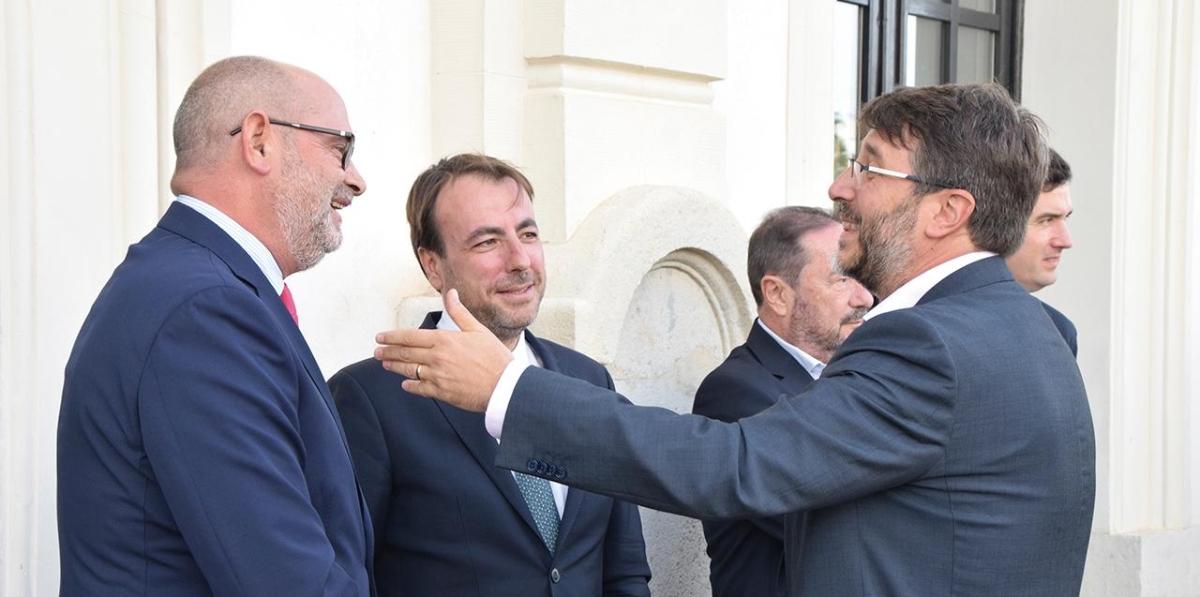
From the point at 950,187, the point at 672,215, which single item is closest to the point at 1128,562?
the point at 672,215

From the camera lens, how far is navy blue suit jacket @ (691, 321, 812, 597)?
12.0 ft

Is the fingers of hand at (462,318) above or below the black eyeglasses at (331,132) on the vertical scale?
below

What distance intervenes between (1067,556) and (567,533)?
1.13 metres

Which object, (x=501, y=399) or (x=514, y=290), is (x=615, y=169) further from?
(x=501, y=399)

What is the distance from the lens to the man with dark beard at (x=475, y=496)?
124 inches

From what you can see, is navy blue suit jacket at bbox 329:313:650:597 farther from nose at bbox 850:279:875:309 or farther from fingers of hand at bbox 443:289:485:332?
nose at bbox 850:279:875:309

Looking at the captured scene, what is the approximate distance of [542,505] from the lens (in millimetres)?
3270

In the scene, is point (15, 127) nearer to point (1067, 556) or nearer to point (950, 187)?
point (950, 187)

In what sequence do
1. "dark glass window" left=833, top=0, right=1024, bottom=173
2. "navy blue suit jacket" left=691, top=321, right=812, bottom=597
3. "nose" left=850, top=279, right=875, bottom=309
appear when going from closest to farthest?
"navy blue suit jacket" left=691, top=321, right=812, bottom=597 → "nose" left=850, top=279, right=875, bottom=309 → "dark glass window" left=833, top=0, right=1024, bottom=173

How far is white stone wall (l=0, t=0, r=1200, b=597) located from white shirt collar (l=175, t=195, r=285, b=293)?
0.82m

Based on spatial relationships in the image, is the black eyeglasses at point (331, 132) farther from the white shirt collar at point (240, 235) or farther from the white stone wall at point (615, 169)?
the white stone wall at point (615, 169)

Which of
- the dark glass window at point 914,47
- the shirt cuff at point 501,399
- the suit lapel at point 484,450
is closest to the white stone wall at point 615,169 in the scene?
the dark glass window at point 914,47

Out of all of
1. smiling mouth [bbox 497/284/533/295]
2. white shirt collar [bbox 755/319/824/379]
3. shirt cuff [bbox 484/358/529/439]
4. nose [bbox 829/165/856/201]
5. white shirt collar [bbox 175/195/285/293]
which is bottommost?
white shirt collar [bbox 755/319/824/379]

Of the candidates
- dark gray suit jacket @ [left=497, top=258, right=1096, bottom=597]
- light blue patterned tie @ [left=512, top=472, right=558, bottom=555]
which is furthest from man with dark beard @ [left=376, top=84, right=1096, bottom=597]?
light blue patterned tie @ [left=512, top=472, right=558, bottom=555]
